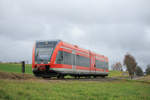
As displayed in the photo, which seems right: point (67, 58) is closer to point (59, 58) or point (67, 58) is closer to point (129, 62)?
point (59, 58)

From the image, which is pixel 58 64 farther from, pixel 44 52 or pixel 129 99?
pixel 129 99

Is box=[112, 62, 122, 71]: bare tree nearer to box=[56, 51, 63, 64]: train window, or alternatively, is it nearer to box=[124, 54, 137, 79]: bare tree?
box=[124, 54, 137, 79]: bare tree

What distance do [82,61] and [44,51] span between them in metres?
7.52

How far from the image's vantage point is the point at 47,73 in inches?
741

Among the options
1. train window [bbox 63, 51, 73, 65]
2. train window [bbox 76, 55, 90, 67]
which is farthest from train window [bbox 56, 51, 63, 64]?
train window [bbox 76, 55, 90, 67]

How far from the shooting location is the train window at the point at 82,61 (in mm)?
23977

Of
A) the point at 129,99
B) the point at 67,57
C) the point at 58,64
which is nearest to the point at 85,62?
the point at 67,57

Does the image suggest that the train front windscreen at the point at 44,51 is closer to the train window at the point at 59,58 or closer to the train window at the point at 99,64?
the train window at the point at 59,58

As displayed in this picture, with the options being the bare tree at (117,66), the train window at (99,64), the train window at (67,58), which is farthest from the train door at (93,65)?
the bare tree at (117,66)

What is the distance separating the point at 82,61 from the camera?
25.5m

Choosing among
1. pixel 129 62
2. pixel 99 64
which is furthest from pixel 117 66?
pixel 99 64

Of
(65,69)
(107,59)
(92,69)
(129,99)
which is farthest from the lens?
(107,59)

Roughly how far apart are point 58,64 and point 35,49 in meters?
2.57

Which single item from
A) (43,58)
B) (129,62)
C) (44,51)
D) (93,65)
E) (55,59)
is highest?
(129,62)
